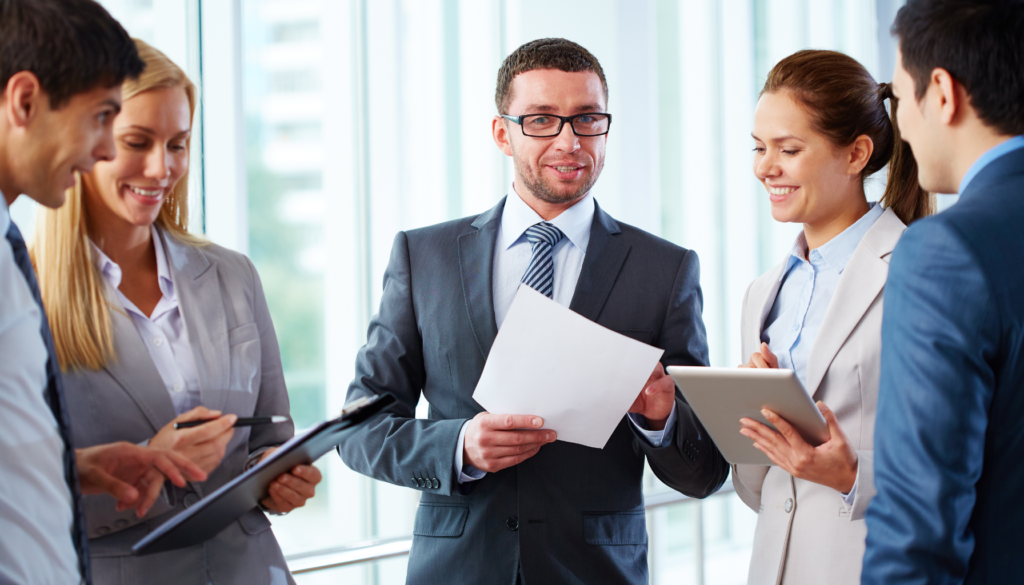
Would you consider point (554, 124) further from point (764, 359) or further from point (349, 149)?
point (349, 149)

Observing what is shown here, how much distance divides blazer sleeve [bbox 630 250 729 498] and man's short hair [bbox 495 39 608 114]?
542mm

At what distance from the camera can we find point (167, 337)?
140 centimetres

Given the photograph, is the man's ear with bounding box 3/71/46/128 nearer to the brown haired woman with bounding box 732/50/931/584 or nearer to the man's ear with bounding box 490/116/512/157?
the man's ear with bounding box 490/116/512/157

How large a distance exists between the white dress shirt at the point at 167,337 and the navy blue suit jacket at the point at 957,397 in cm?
115

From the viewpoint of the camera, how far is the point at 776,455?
4.83 ft

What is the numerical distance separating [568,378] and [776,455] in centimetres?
44

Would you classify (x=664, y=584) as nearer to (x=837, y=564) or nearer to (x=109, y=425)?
(x=837, y=564)

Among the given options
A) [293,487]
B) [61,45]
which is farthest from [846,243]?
[61,45]

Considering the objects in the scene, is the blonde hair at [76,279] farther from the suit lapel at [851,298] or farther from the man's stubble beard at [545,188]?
the suit lapel at [851,298]

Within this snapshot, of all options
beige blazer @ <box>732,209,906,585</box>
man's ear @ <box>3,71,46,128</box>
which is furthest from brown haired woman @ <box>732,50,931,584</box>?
man's ear @ <box>3,71,46,128</box>

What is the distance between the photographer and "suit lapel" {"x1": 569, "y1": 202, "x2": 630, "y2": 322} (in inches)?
69.5

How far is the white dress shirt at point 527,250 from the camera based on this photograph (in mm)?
1840

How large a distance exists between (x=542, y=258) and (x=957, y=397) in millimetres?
1041

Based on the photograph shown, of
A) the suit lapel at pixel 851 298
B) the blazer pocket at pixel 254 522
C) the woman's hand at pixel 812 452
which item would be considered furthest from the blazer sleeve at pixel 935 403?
the blazer pocket at pixel 254 522
